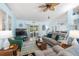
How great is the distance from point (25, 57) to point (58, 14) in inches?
44.4

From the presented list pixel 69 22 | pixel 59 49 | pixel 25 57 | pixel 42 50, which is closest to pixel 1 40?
pixel 25 57

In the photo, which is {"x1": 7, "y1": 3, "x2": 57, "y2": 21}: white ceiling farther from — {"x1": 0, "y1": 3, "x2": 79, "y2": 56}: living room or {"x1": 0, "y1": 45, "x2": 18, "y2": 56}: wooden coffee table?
{"x1": 0, "y1": 45, "x2": 18, "y2": 56}: wooden coffee table

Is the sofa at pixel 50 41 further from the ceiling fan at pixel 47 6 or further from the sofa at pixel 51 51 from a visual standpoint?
the ceiling fan at pixel 47 6

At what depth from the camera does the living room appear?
3158 millimetres

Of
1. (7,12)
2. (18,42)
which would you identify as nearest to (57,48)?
(18,42)

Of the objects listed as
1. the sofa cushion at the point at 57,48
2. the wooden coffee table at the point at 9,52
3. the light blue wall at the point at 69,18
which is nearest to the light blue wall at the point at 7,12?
the wooden coffee table at the point at 9,52

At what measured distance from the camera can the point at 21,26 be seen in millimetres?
3193

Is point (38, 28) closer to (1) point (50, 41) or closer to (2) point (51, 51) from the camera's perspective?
(1) point (50, 41)

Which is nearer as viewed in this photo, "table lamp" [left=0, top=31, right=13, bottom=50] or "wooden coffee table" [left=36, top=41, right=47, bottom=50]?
"table lamp" [left=0, top=31, right=13, bottom=50]

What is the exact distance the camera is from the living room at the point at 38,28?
3158mm

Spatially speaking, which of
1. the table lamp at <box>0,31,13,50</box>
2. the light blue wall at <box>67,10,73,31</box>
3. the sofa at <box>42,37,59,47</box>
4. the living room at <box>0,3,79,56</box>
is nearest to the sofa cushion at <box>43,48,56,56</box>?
the living room at <box>0,3,79,56</box>

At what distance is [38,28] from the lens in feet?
10.7

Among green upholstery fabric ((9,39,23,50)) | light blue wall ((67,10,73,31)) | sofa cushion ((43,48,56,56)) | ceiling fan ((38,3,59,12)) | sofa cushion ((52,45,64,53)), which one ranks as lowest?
sofa cushion ((43,48,56,56))

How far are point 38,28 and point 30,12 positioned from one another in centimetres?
38
